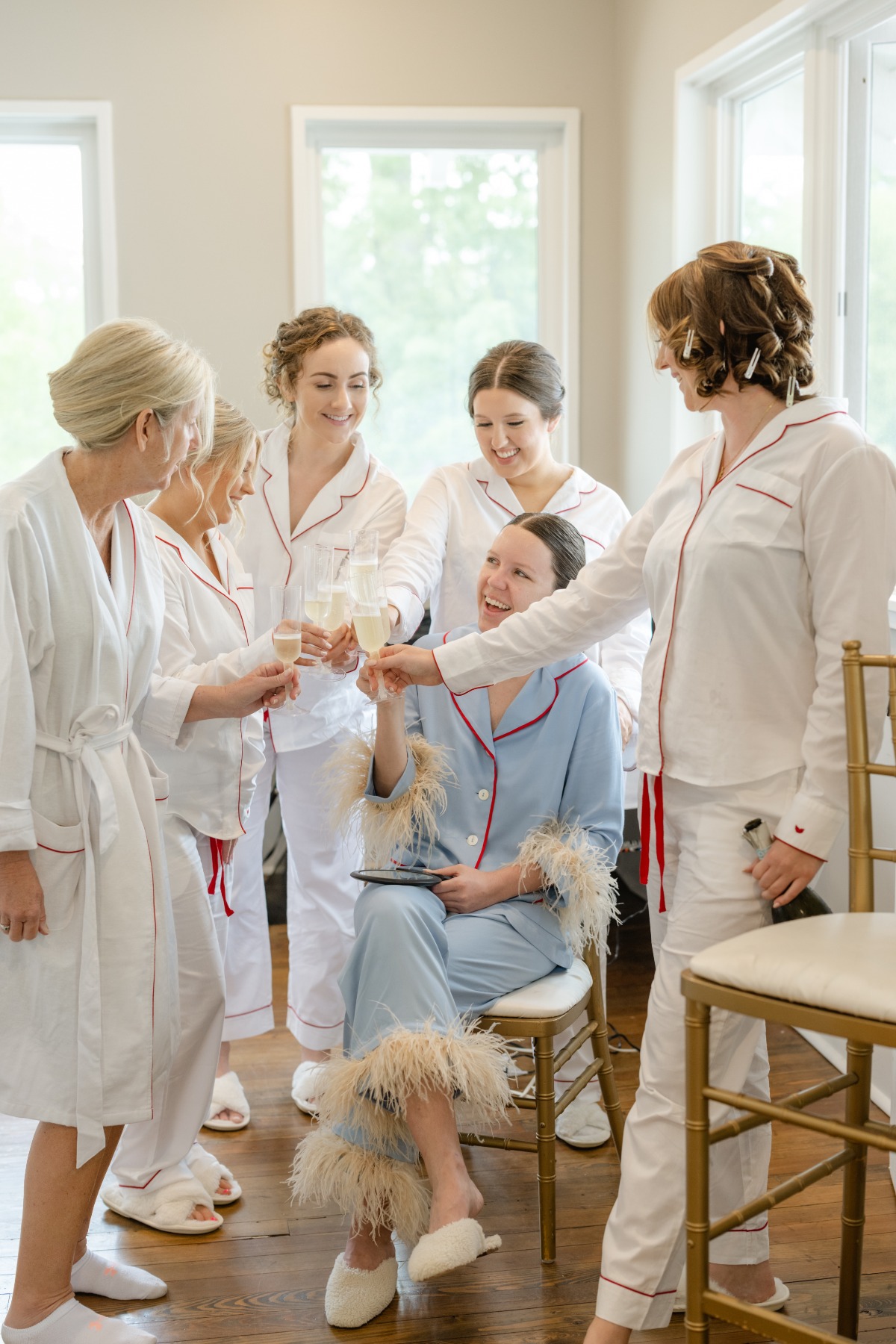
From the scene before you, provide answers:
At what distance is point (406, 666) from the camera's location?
2.00 metres

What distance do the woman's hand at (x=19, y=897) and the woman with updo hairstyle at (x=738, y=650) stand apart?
834 millimetres

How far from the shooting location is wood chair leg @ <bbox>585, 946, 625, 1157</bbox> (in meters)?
2.22

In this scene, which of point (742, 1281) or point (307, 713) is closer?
point (742, 1281)

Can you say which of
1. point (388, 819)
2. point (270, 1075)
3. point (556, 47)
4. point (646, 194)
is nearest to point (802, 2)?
point (646, 194)

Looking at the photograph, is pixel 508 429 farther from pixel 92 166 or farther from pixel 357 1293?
pixel 92 166

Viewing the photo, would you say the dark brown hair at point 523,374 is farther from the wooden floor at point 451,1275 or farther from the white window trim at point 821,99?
the wooden floor at point 451,1275

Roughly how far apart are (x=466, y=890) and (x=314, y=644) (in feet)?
1.56

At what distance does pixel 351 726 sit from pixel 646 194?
2.17 metres

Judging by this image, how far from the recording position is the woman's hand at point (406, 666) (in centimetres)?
199

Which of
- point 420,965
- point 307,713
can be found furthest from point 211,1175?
point 307,713

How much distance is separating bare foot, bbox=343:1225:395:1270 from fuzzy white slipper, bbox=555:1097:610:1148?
587 mm

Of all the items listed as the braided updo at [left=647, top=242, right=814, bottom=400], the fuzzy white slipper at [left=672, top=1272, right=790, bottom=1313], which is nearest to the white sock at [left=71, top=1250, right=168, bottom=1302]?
the fuzzy white slipper at [left=672, top=1272, right=790, bottom=1313]

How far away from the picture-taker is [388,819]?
2094mm

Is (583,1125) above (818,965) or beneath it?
beneath
